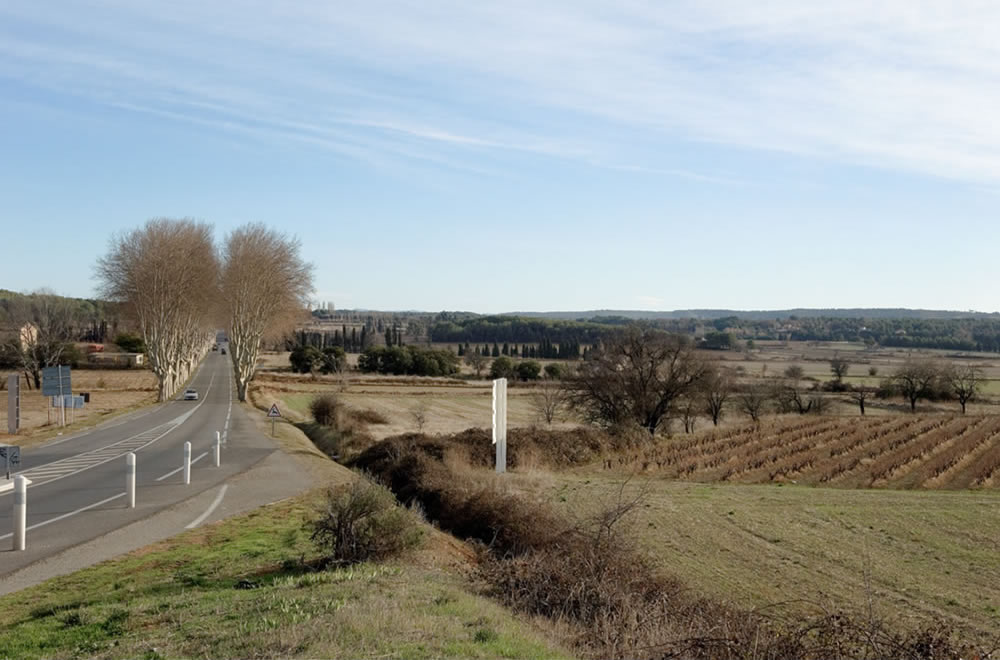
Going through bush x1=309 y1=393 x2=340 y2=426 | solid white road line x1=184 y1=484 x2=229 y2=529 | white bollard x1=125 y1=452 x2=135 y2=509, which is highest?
white bollard x1=125 y1=452 x2=135 y2=509

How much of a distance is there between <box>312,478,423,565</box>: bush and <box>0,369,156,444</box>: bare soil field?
24.5 metres

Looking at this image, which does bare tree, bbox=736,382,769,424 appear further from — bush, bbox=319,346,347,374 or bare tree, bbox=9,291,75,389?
bare tree, bbox=9,291,75,389

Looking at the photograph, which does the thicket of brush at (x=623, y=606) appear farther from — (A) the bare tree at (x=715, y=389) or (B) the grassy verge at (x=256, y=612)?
(A) the bare tree at (x=715, y=389)

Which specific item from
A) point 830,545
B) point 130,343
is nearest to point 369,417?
point 830,545

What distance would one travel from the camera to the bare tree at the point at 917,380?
84188mm

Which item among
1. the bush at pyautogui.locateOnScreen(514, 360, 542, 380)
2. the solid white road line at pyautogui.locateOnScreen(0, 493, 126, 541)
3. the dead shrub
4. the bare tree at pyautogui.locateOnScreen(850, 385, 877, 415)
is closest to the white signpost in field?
the solid white road line at pyautogui.locateOnScreen(0, 493, 126, 541)

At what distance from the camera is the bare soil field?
39.2 meters

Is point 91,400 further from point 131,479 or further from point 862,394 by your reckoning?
point 862,394

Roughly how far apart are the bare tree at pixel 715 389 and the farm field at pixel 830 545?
70.3 feet

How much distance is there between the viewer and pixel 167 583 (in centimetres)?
938

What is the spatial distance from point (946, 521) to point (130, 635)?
Answer: 23550 mm

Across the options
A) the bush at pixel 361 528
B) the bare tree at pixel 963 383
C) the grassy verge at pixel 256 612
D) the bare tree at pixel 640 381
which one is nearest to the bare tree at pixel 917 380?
the bare tree at pixel 963 383

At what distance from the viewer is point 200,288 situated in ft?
223

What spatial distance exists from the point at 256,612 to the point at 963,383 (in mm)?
92860
